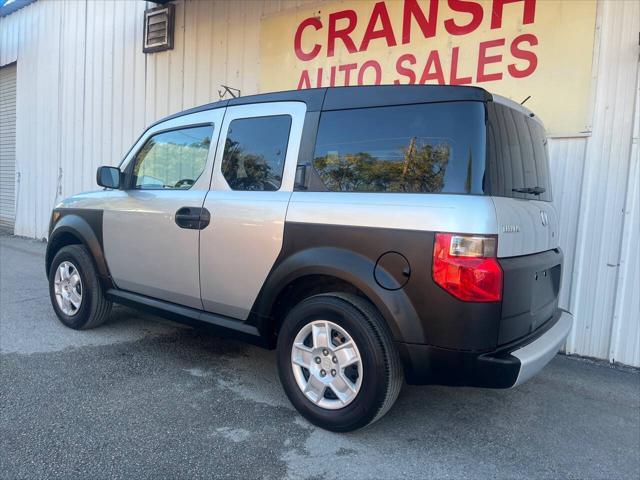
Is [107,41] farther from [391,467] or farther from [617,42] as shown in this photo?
[391,467]

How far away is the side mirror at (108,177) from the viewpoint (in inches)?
162

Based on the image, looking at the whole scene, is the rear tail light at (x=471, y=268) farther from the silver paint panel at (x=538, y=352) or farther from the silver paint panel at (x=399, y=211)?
the silver paint panel at (x=538, y=352)

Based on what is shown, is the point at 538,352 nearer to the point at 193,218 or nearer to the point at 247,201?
the point at 247,201

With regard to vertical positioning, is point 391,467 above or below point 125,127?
below

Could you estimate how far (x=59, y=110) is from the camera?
412 inches

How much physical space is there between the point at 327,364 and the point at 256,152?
152 cm

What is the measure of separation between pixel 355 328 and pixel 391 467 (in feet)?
2.50

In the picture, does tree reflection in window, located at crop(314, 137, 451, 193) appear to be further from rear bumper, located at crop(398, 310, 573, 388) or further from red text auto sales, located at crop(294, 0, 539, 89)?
red text auto sales, located at crop(294, 0, 539, 89)

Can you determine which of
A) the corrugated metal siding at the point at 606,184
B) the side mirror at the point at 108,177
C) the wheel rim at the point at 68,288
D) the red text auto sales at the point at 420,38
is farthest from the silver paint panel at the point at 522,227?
the wheel rim at the point at 68,288

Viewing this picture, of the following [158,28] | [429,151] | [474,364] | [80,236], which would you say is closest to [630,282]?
[474,364]

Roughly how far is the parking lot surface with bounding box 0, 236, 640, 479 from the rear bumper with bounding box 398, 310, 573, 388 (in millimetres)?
509

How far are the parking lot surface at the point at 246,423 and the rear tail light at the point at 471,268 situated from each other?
997mm

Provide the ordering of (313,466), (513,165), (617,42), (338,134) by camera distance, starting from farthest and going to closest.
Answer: (617,42)
(338,134)
(513,165)
(313,466)

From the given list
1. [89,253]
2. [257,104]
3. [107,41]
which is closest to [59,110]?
[107,41]
